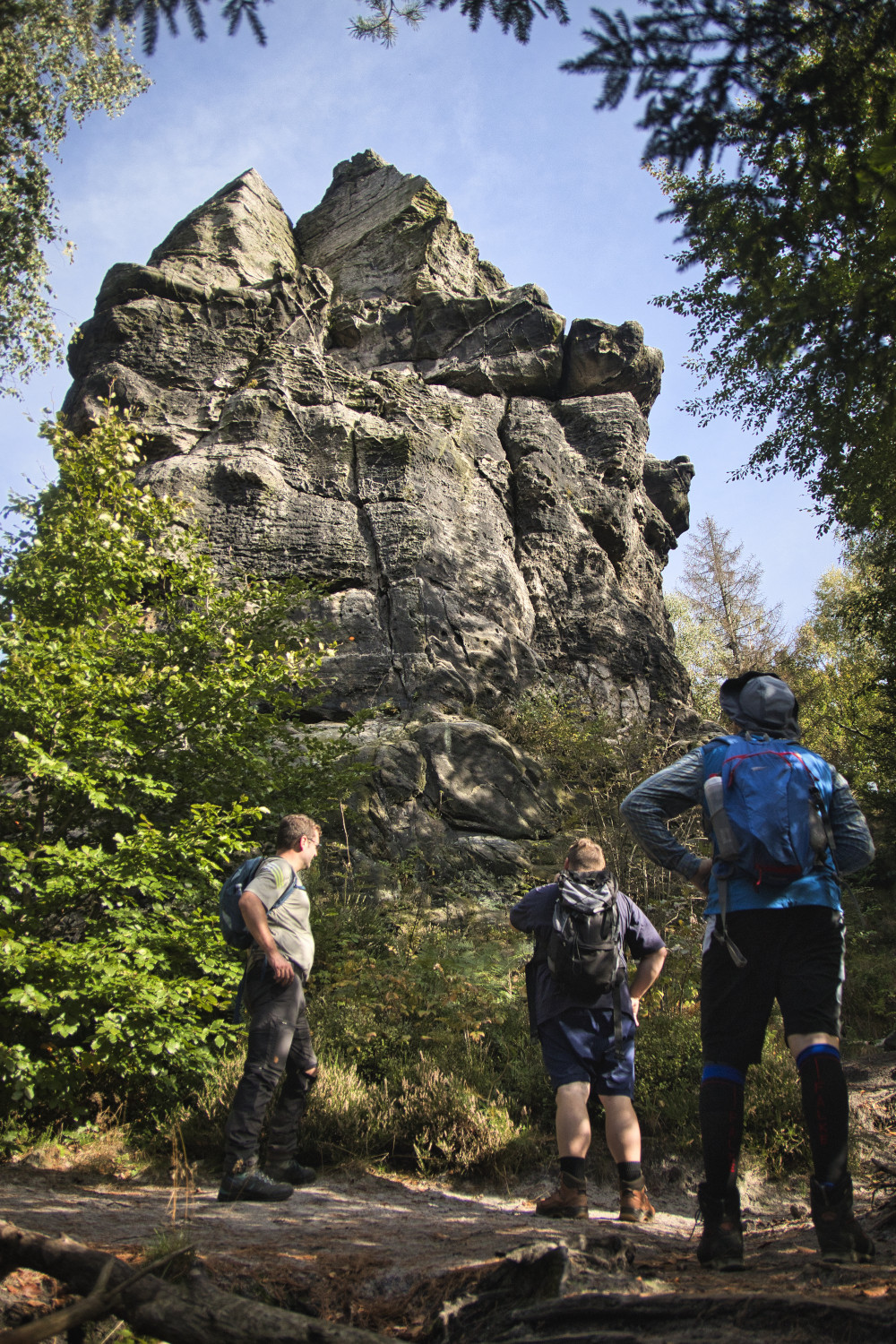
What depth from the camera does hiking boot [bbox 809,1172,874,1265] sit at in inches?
93.4

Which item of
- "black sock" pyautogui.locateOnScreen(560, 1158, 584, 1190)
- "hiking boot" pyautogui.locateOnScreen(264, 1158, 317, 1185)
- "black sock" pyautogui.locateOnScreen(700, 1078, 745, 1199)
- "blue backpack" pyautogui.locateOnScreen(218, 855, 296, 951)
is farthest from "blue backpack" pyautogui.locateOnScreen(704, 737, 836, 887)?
"hiking boot" pyautogui.locateOnScreen(264, 1158, 317, 1185)

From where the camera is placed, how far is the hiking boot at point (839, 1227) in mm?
2371

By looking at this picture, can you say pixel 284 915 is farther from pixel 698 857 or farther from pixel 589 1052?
pixel 698 857

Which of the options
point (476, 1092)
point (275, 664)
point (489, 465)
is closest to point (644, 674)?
point (489, 465)

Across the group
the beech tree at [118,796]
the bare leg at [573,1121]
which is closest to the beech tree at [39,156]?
the beech tree at [118,796]

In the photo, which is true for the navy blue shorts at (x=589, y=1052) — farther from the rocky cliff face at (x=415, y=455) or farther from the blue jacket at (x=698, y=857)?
the rocky cliff face at (x=415, y=455)

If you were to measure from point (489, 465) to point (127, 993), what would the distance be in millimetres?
14657

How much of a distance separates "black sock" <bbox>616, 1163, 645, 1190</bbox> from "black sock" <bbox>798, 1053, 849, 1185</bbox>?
1362 mm

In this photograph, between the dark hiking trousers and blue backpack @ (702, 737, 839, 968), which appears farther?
the dark hiking trousers

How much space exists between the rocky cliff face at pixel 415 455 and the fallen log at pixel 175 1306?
808 cm

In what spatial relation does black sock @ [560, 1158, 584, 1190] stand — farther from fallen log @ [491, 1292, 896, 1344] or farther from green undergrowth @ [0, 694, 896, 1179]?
fallen log @ [491, 1292, 896, 1344]

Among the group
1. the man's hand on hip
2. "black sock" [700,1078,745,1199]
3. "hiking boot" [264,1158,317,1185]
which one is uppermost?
the man's hand on hip

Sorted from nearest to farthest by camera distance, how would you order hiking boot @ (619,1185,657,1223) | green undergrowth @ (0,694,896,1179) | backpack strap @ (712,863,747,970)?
backpack strap @ (712,863,747,970), hiking boot @ (619,1185,657,1223), green undergrowth @ (0,694,896,1179)

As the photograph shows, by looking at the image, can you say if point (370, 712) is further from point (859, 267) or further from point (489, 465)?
point (489, 465)
